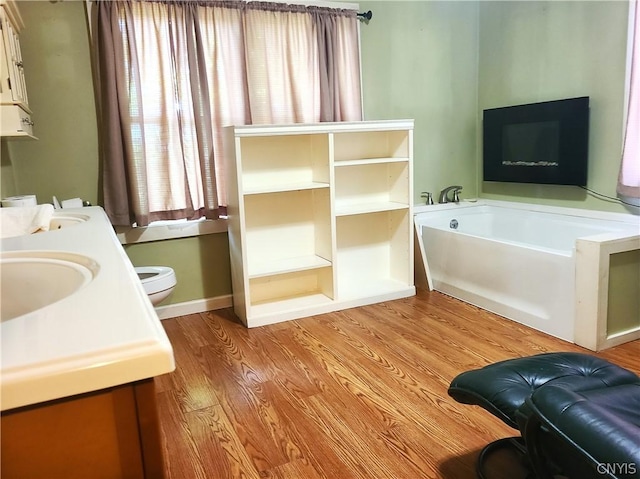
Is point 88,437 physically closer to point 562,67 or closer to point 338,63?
point 338,63

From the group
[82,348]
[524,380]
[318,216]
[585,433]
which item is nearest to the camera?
[82,348]

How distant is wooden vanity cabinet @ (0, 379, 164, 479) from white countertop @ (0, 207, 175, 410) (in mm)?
34

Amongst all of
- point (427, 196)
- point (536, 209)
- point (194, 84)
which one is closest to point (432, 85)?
point (427, 196)

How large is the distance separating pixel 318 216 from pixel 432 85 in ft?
5.37

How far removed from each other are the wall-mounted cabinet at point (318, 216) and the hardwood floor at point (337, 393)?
279 millimetres

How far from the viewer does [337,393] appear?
234 centimetres

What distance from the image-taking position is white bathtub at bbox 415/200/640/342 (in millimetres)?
2854

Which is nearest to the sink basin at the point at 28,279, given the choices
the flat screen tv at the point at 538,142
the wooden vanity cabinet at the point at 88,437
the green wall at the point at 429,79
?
the wooden vanity cabinet at the point at 88,437

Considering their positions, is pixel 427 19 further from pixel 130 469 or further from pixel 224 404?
pixel 130 469

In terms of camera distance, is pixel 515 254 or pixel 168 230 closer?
pixel 515 254

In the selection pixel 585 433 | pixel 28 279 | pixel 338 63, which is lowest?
pixel 585 433

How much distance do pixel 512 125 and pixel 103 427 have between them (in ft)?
13.1

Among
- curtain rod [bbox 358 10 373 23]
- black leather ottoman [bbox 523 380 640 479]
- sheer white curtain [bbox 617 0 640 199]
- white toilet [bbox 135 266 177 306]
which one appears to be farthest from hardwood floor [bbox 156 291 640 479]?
curtain rod [bbox 358 10 373 23]

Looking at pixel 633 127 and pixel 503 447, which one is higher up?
pixel 633 127
